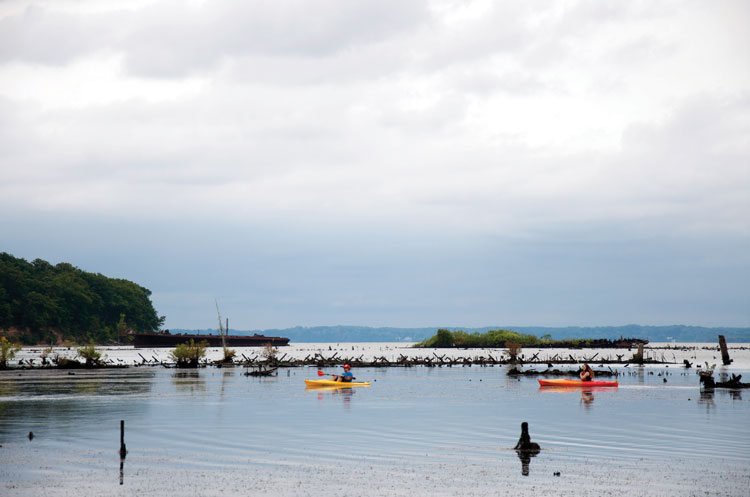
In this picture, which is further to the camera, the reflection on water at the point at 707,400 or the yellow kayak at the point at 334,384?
the yellow kayak at the point at 334,384

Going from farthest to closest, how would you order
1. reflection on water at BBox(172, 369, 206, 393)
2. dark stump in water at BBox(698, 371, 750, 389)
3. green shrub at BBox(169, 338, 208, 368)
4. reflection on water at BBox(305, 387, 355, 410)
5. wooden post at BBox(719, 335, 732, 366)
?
green shrub at BBox(169, 338, 208, 368)
wooden post at BBox(719, 335, 732, 366)
reflection on water at BBox(172, 369, 206, 393)
dark stump in water at BBox(698, 371, 750, 389)
reflection on water at BBox(305, 387, 355, 410)

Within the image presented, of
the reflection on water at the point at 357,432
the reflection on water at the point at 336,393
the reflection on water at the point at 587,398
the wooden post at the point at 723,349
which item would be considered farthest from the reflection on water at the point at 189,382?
the wooden post at the point at 723,349

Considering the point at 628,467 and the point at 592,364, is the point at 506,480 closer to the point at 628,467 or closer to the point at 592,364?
the point at 628,467

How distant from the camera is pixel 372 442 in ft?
132

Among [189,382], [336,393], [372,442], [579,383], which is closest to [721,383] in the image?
[579,383]

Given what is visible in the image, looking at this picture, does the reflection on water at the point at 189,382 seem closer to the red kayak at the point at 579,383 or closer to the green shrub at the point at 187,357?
the green shrub at the point at 187,357

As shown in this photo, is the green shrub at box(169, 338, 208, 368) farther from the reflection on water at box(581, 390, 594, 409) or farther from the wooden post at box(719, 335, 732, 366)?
the wooden post at box(719, 335, 732, 366)

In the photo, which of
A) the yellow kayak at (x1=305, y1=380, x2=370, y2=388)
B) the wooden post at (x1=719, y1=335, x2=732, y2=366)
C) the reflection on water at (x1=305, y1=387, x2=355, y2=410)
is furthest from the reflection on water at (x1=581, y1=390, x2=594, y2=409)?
the wooden post at (x1=719, y1=335, x2=732, y2=366)

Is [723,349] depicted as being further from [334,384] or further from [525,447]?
[525,447]

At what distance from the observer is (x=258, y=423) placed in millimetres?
48062

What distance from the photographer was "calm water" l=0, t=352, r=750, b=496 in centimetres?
2933

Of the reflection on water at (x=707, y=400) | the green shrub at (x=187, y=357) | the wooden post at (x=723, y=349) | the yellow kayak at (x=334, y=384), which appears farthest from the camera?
the green shrub at (x=187, y=357)

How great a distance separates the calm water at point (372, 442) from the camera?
29.3 metres

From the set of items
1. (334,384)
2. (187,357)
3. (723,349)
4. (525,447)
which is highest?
(723,349)
